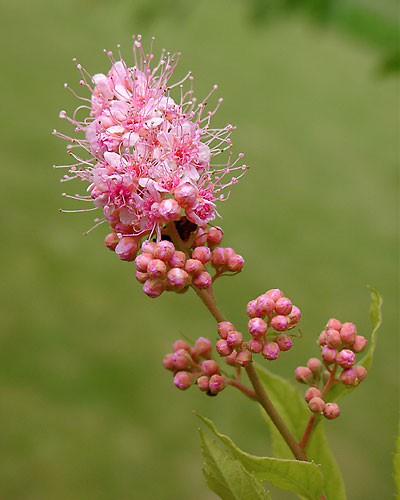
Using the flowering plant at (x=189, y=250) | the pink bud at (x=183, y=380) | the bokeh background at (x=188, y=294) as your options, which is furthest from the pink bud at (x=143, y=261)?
the bokeh background at (x=188, y=294)

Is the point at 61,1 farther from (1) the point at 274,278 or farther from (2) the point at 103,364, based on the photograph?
(2) the point at 103,364

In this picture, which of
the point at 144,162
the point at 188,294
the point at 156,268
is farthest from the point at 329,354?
the point at 188,294

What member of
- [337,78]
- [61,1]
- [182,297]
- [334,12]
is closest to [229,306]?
[182,297]

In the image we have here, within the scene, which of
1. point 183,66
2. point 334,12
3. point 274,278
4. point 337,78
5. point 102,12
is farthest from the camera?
point 102,12

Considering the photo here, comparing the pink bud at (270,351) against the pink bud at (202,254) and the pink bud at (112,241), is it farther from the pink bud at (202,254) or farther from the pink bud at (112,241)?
the pink bud at (112,241)

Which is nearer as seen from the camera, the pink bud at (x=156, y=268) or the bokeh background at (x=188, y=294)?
the pink bud at (x=156, y=268)

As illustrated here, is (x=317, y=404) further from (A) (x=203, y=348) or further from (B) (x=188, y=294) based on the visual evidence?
(B) (x=188, y=294)

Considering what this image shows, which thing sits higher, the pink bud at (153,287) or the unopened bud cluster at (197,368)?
the pink bud at (153,287)
